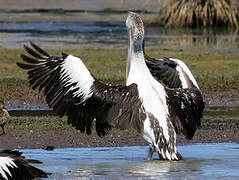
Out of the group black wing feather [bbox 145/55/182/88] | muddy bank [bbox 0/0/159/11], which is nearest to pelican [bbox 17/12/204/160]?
black wing feather [bbox 145/55/182/88]

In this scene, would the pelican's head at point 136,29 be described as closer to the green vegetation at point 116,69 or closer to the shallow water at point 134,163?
the shallow water at point 134,163

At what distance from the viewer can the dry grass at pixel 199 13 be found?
24188 millimetres

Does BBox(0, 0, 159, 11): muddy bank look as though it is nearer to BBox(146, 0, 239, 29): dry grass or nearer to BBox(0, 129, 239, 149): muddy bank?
BBox(146, 0, 239, 29): dry grass

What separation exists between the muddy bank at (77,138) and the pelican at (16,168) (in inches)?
71.1

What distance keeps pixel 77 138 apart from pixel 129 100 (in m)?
1.91

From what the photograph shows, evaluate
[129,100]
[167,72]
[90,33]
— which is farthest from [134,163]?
[90,33]

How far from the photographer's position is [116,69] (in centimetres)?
1603

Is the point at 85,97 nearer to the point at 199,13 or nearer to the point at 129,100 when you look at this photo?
the point at 129,100

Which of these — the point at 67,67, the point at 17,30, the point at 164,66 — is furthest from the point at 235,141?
the point at 17,30

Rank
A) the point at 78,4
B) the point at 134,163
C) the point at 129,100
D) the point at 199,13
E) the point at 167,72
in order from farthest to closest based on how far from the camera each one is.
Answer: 1. the point at 78,4
2. the point at 199,13
3. the point at 167,72
4. the point at 134,163
5. the point at 129,100

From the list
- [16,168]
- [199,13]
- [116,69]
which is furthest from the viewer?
[199,13]

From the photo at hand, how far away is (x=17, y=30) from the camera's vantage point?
23578 mm

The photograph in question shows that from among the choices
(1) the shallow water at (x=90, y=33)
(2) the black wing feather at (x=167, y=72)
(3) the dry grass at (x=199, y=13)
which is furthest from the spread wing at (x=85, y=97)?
(3) the dry grass at (x=199, y=13)

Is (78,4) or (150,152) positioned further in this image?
(78,4)
